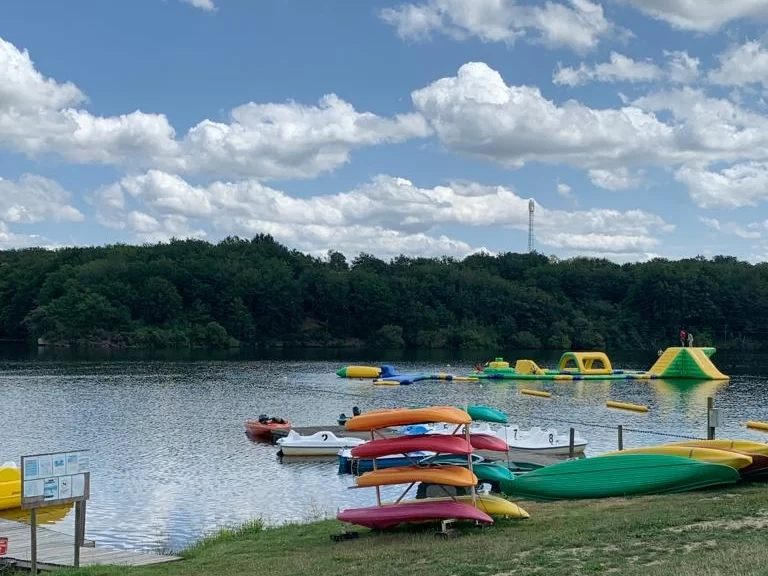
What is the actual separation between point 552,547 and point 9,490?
16199 mm

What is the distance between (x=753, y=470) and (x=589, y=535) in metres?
7.16

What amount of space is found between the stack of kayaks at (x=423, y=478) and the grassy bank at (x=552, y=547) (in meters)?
0.34

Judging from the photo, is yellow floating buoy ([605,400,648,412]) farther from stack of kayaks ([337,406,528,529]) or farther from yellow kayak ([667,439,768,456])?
stack of kayaks ([337,406,528,529])

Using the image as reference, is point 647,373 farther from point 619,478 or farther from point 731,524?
point 731,524

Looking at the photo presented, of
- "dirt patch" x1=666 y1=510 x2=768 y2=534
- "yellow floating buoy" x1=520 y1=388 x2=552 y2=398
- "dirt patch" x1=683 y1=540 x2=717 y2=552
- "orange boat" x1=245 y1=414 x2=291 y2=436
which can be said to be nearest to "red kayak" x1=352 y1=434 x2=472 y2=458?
"dirt patch" x1=666 y1=510 x2=768 y2=534

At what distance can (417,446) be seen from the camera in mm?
16281

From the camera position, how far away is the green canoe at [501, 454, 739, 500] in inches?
743

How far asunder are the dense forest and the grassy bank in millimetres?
103579

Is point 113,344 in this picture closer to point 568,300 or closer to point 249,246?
point 249,246

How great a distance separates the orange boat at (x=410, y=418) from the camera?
16.3 meters

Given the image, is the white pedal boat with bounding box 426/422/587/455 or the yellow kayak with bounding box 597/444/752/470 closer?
the yellow kayak with bounding box 597/444/752/470

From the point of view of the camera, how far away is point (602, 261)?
15638 centimetres

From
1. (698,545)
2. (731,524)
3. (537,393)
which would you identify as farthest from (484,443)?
(537,393)

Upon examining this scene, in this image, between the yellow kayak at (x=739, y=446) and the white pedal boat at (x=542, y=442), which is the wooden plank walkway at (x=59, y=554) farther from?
the white pedal boat at (x=542, y=442)
